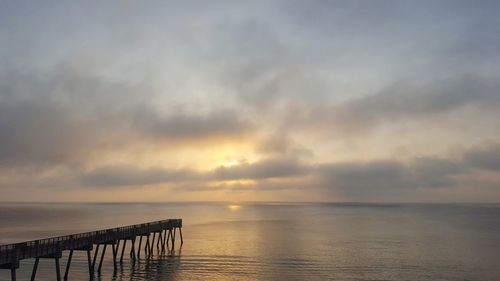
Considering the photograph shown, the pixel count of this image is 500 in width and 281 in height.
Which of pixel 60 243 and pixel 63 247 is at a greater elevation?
pixel 60 243

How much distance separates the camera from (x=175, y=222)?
77.7m

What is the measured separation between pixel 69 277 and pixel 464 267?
50408 mm

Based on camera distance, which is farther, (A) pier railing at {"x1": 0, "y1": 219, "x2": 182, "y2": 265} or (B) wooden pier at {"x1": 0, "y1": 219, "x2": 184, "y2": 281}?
(A) pier railing at {"x1": 0, "y1": 219, "x2": 182, "y2": 265}

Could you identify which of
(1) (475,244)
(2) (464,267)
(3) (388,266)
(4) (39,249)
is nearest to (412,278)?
(3) (388,266)

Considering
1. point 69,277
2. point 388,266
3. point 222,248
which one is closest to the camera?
point 69,277

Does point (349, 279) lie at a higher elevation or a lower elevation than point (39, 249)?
lower

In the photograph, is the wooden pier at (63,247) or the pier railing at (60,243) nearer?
the wooden pier at (63,247)

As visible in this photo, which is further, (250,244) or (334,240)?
(334,240)

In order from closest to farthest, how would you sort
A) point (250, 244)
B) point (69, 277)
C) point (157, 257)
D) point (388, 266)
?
point (69, 277) → point (388, 266) → point (157, 257) → point (250, 244)

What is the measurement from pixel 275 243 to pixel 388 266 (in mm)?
31430

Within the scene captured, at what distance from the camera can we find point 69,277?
48.3m

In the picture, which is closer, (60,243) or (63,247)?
(60,243)

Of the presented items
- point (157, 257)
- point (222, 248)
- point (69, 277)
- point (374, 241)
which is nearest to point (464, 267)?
point (374, 241)

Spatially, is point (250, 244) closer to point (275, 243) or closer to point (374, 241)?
point (275, 243)
